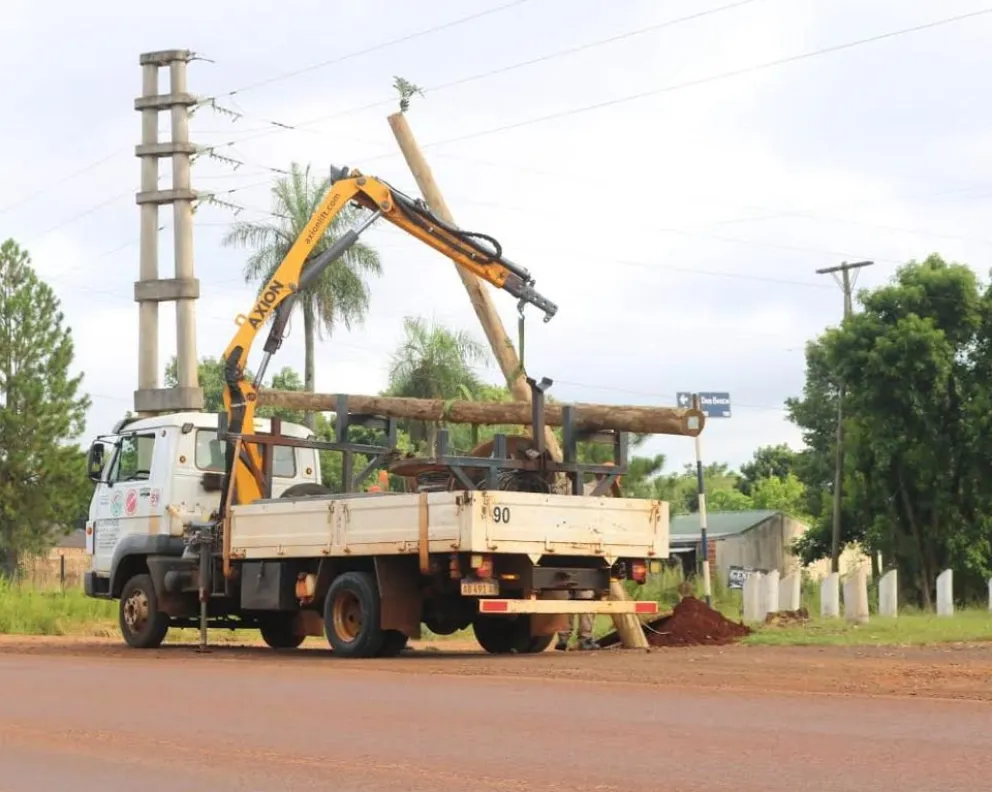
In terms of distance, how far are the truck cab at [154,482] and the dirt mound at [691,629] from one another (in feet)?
15.1

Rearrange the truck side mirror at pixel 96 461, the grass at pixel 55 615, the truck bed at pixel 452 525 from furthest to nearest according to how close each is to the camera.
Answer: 1. the grass at pixel 55 615
2. the truck side mirror at pixel 96 461
3. the truck bed at pixel 452 525

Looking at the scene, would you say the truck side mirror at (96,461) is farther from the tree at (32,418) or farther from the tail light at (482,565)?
the tree at (32,418)

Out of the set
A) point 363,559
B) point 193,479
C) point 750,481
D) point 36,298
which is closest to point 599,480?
point 363,559

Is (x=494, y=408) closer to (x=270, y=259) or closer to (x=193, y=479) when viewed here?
(x=193, y=479)

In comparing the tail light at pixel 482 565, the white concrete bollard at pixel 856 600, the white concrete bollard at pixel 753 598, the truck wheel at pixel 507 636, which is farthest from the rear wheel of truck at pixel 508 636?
the white concrete bollard at pixel 753 598

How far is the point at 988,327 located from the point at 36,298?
24410 millimetres

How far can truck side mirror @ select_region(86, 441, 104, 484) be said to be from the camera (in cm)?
2075

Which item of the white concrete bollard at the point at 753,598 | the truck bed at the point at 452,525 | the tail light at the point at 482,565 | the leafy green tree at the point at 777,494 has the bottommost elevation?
the white concrete bollard at the point at 753,598

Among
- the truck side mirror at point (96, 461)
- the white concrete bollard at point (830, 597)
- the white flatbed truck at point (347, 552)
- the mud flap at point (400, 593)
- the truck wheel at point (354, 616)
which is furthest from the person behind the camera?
the white concrete bollard at point (830, 597)

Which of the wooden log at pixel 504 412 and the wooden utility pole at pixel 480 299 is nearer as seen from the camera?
the wooden log at pixel 504 412

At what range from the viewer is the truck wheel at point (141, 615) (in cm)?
1977

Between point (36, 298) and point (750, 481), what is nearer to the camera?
point (36, 298)

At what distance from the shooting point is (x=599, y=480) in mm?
17781

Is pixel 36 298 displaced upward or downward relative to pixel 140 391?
upward
